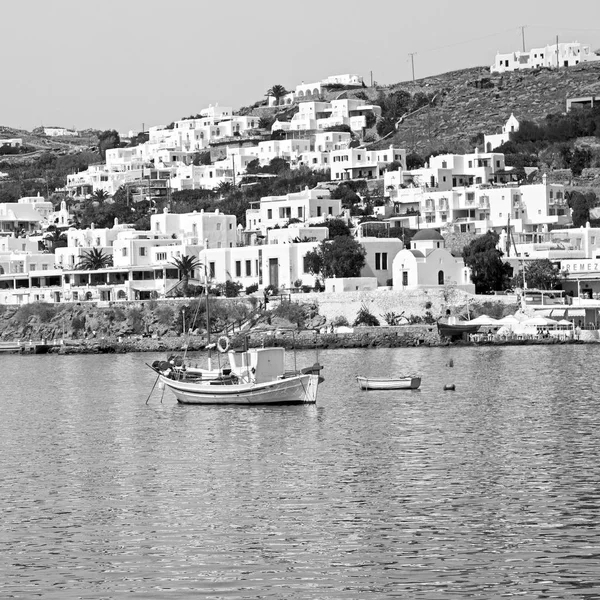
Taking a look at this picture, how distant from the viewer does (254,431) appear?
47.0 meters

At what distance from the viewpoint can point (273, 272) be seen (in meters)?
111

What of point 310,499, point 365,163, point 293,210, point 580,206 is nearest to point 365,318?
point 293,210

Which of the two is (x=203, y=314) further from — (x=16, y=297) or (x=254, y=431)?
(x=254, y=431)

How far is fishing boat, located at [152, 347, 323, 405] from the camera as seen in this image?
55625 mm

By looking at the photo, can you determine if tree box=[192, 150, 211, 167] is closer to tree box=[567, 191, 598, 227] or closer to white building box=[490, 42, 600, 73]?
white building box=[490, 42, 600, 73]

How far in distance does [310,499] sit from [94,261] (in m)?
93.8

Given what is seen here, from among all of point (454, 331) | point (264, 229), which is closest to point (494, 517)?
point (454, 331)

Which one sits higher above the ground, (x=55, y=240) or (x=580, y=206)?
(x=55, y=240)

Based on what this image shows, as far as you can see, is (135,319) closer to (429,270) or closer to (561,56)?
(429,270)

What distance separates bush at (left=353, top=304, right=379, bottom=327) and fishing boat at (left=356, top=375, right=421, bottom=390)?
37.7m

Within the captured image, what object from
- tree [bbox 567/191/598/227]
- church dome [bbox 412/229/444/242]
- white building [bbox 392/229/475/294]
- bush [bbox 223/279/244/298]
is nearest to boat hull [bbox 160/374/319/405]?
white building [bbox 392/229/475/294]

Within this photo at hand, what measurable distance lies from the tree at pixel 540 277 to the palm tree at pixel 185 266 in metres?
27.5

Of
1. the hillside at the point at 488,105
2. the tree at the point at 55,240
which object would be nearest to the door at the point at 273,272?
the tree at the point at 55,240

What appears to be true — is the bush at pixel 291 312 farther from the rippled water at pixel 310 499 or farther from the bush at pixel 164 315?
the rippled water at pixel 310 499
